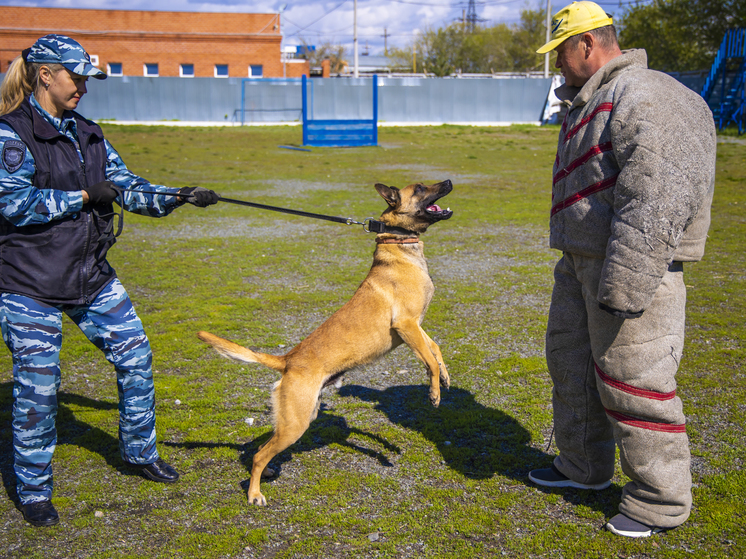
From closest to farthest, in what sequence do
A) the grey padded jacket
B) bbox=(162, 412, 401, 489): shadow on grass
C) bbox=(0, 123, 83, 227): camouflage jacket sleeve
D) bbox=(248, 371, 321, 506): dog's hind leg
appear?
the grey padded jacket → bbox=(0, 123, 83, 227): camouflage jacket sleeve → bbox=(248, 371, 321, 506): dog's hind leg → bbox=(162, 412, 401, 489): shadow on grass

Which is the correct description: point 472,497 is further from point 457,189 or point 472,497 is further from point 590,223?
point 457,189

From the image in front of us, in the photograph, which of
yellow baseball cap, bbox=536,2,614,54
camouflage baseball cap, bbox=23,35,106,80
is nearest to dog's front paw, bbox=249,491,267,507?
camouflage baseball cap, bbox=23,35,106,80

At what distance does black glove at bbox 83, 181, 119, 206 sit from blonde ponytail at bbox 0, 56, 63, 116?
62 cm

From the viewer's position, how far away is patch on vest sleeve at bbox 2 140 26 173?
10.2 feet

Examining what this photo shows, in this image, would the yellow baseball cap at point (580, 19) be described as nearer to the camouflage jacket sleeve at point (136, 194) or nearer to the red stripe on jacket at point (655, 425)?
the red stripe on jacket at point (655, 425)

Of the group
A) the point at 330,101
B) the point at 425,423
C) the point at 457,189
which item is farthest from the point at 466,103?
the point at 425,423

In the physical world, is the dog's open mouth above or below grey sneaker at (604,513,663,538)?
above

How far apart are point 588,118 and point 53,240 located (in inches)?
121

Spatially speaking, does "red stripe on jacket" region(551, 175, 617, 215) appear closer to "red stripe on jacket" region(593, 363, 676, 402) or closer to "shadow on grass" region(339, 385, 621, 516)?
"red stripe on jacket" region(593, 363, 676, 402)

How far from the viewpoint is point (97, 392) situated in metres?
5.07

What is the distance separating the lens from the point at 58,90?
3.32 m

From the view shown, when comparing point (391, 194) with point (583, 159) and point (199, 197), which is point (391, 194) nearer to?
point (199, 197)

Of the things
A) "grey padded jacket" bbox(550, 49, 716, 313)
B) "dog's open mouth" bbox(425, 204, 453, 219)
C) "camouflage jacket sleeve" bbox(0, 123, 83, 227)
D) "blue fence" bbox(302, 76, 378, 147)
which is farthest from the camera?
"blue fence" bbox(302, 76, 378, 147)

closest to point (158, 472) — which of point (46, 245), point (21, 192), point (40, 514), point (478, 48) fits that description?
point (40, 514)
